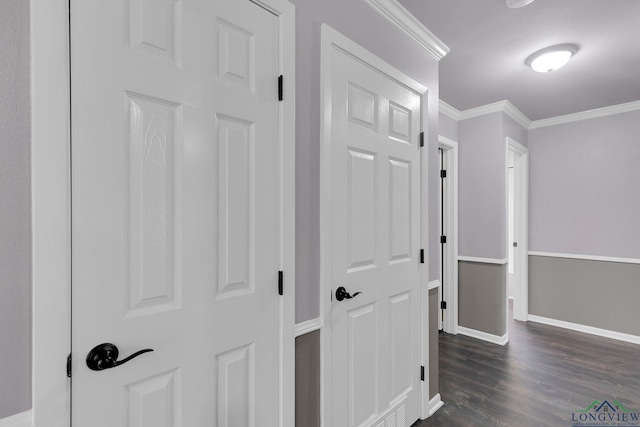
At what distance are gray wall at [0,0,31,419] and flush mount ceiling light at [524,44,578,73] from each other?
9.54 feet

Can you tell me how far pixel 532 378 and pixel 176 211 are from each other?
3088 millimetres

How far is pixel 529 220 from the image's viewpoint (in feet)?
13.5

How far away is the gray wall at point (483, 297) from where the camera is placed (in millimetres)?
3383

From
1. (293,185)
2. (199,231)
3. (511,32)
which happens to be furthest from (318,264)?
(511,32)

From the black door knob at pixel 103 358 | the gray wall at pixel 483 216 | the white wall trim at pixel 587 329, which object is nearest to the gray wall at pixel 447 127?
the gray wall at pixel 483 216

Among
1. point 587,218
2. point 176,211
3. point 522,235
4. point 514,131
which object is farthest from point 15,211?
point 587,218

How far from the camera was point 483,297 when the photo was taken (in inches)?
138

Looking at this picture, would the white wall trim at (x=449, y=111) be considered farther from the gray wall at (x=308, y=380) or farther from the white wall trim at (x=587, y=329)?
the gray wall at (x=308, y=380)

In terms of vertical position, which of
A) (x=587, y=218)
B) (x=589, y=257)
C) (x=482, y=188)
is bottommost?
(x=589, y=257)

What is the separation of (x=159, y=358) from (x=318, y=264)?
28.6 inches

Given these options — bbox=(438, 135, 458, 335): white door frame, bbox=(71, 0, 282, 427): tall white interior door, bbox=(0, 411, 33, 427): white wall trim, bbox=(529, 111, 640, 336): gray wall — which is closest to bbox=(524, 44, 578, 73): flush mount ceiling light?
bbox=(438, 135, 458, 335): white door frame

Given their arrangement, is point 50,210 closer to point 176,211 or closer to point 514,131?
point 176,211

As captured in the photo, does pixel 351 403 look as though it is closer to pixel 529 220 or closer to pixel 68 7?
pixel 68 7

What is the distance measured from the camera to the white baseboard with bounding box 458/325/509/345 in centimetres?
335
